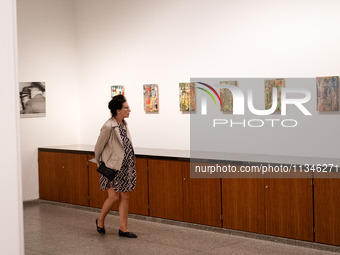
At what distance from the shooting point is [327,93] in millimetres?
6273

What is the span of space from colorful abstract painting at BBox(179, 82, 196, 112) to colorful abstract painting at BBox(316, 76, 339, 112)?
213 centimetres

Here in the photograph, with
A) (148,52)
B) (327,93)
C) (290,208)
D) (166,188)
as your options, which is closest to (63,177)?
(166,188)

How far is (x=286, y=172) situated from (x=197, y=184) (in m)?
1.46

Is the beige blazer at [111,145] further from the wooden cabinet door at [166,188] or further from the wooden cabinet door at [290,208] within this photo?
the wooden cabinet door at [290,208]

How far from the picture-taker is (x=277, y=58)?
6797 mm

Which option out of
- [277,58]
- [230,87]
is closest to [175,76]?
[230,87]

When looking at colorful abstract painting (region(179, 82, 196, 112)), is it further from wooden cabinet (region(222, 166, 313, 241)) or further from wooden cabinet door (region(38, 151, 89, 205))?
wooden cabinet door (region(38, 151, 89, 205))

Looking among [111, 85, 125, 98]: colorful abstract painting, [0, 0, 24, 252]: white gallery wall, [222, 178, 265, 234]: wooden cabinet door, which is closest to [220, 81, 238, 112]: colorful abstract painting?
[222, 178, 265, 234]: wooden cabinet door

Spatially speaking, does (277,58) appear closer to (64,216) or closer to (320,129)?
(320,129)

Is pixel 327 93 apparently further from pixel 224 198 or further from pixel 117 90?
pixel 117 90

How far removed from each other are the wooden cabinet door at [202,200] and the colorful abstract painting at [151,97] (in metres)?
1.63

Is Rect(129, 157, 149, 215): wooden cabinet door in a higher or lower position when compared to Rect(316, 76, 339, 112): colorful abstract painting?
lower

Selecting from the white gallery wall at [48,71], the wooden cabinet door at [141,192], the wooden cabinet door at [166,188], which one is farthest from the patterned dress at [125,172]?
the white gallery wall at [48,71]

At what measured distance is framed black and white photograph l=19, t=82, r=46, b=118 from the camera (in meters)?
9.35
